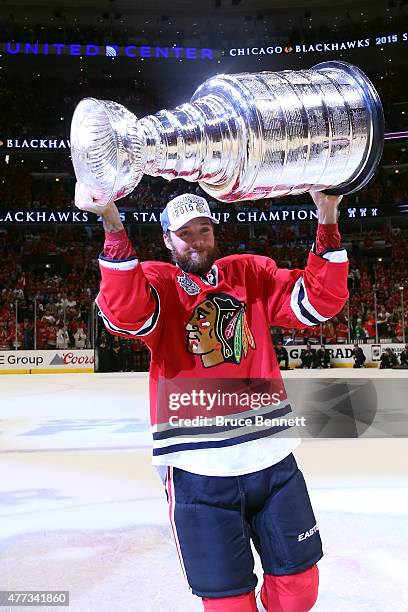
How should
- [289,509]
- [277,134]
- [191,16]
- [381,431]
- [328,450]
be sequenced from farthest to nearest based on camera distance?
[191,16]
[381,431]
[328,450]
[289,509]
[277,134]

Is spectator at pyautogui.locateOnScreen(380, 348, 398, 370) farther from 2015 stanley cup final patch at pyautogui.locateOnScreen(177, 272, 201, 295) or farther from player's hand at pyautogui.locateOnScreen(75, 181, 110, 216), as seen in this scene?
player's hand at pyautogui.locateOnScreen(75, 181, 110, 216)

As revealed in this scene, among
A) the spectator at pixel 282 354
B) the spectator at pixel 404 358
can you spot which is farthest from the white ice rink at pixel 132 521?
the spectator at pixel 404 358

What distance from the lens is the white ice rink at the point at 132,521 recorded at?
8.54 feet

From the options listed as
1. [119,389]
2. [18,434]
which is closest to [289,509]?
[18,434]

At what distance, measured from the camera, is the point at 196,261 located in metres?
1.88

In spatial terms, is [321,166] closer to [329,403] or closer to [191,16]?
[329,403]

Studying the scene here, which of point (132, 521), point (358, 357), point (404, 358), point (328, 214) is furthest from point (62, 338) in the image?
point (328, 214)

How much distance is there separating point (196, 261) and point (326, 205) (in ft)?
1.35

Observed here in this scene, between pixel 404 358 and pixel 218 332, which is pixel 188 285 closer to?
pixel 218 332

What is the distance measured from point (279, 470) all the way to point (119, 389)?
9296mm

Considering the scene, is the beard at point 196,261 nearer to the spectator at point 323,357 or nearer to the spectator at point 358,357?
the spectator at point 323,357

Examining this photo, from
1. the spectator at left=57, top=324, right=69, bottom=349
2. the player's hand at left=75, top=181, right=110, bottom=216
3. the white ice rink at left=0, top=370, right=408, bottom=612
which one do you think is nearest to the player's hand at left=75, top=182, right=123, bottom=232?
the player's hand at left=75, top=181, right=110, bottom=216

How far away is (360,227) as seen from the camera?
77.4 feet

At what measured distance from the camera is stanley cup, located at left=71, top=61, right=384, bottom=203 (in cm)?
128
